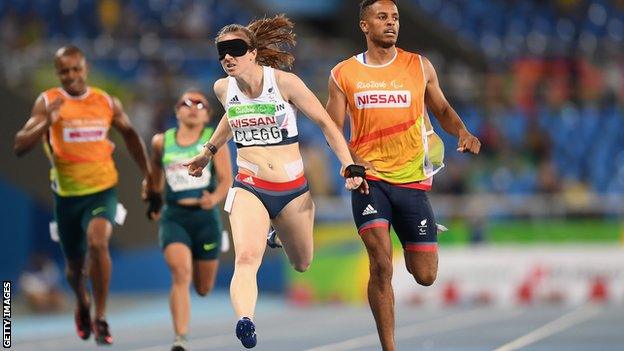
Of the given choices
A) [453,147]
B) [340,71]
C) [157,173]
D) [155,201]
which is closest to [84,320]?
[155,201]

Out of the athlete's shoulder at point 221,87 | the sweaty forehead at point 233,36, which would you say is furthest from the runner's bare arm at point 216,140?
the sweaty forehead at point 233,36

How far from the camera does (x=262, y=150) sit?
1165cm

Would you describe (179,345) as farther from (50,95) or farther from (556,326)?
(556,326)

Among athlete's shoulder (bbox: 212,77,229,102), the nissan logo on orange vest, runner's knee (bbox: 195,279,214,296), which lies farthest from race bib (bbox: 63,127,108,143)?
the nissan logo on orange vest

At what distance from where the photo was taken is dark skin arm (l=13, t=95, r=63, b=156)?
14102mm

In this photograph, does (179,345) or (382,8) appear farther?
(179,345)

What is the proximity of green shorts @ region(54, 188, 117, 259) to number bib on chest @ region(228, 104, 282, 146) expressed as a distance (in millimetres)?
3619

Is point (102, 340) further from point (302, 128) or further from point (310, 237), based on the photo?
point (302, 128)

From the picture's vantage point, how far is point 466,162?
2669 centimetres

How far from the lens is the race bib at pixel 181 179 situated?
48.0 feet

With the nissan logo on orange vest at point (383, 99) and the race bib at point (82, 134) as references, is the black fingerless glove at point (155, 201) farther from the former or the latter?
the nissan logo on orange vest at point (383, 99)

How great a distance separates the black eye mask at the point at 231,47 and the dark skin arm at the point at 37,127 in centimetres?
325

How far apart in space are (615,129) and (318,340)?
13.2 metres

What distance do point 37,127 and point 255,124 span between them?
135 inches
